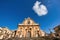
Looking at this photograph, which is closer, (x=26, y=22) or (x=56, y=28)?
(x=56, y=28)

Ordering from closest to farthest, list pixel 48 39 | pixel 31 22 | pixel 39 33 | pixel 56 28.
A: 1. pixel 48 39
2. pixel 56 28
3. pixel 39 33
4. pixel 31 22

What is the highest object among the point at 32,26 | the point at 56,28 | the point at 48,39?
the point at 32,26

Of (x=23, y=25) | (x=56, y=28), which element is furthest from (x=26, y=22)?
(x=56, y=28)

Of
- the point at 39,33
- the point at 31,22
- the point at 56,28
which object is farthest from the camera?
the point at 31,22

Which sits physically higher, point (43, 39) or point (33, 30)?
point (33, 30)

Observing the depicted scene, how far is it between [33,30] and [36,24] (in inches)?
137

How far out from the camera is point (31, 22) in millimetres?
59062

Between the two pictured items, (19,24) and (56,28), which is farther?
(19,24)

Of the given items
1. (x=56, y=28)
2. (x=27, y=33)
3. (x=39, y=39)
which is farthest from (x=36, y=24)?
(x=39, y=39)

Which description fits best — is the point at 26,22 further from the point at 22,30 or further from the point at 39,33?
the point at 39,33

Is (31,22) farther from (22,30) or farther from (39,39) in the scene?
(39,39)

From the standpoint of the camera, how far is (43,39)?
26641 millimetres

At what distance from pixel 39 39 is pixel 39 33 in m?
27.6

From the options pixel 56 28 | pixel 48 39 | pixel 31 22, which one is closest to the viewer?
pixel 48 39
